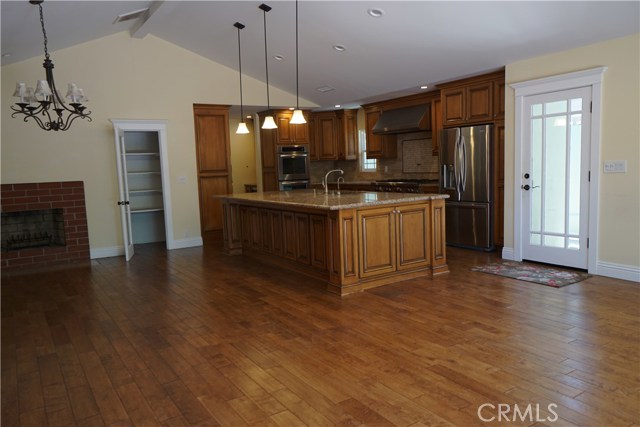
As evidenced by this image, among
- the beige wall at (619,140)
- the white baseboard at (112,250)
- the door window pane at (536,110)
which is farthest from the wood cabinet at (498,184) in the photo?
the white baseboard at (112,250)

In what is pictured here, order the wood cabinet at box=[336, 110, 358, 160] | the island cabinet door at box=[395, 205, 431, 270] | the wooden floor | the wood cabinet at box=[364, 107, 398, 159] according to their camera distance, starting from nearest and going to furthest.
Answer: the wooden floor, the island cabinet door at box=[395, 205, 431, 270], the wood cabinet at box=[364, 107, 398, 159], the wood cabinet at box=[336, 110, 358, 160]

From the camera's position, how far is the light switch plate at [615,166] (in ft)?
15.0

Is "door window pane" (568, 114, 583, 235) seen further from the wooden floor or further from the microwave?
the microwave

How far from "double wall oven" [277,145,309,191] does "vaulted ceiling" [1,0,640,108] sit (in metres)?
1.53

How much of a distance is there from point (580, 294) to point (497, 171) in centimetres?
230

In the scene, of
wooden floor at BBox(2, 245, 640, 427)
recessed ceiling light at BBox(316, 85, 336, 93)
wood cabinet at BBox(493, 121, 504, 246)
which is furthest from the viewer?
recessed ceiling light at BBox(316, 85, 336, 93)

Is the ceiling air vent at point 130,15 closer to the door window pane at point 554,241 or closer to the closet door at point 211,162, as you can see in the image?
the closet door at point 211,162

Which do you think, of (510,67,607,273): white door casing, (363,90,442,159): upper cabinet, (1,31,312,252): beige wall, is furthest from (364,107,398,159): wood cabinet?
(510,67,607,273): white door casing

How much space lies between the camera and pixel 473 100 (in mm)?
6277

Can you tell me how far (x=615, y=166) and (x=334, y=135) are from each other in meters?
5.56

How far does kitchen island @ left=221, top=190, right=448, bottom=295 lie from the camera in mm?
4465

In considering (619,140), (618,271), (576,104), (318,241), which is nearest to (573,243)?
(618,271)

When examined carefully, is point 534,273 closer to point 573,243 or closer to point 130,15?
point 573,243

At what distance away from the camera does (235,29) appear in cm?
638
